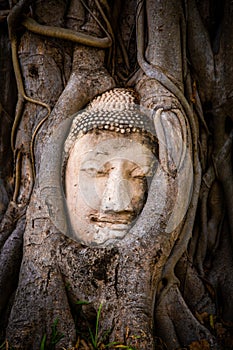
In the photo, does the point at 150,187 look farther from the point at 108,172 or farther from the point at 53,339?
the point at 53,339

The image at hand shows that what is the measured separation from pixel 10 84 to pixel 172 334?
2.01 m

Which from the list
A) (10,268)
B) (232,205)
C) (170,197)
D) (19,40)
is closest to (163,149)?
(170,197)

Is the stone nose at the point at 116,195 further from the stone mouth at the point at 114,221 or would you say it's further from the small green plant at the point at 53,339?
Result: the small green plant at the point at 53,339

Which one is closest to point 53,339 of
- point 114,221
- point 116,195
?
point 114,221

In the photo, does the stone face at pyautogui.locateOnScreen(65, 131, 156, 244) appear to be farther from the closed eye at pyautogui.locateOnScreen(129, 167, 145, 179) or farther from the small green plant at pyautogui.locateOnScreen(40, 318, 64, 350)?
the small green plant at pyautogui.locateOnScreen(40, 318, 64, 350)

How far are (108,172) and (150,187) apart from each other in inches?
9.7

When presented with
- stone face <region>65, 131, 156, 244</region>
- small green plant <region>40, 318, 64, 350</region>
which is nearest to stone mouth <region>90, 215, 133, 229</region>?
stone face <region>65, 131, 156, 244</region>

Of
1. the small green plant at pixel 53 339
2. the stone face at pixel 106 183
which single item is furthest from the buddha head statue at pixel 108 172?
the small green plant at pixel 53 339

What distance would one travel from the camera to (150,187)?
2355mm

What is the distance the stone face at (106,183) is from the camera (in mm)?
2326

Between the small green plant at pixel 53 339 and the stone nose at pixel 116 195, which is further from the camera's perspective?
the stone nose at pixel 116 195

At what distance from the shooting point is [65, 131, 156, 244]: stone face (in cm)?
233

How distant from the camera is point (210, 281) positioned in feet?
9.01

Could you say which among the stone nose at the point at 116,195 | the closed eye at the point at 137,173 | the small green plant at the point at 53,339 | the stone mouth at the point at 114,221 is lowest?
the small green plant at the point at 53,339
